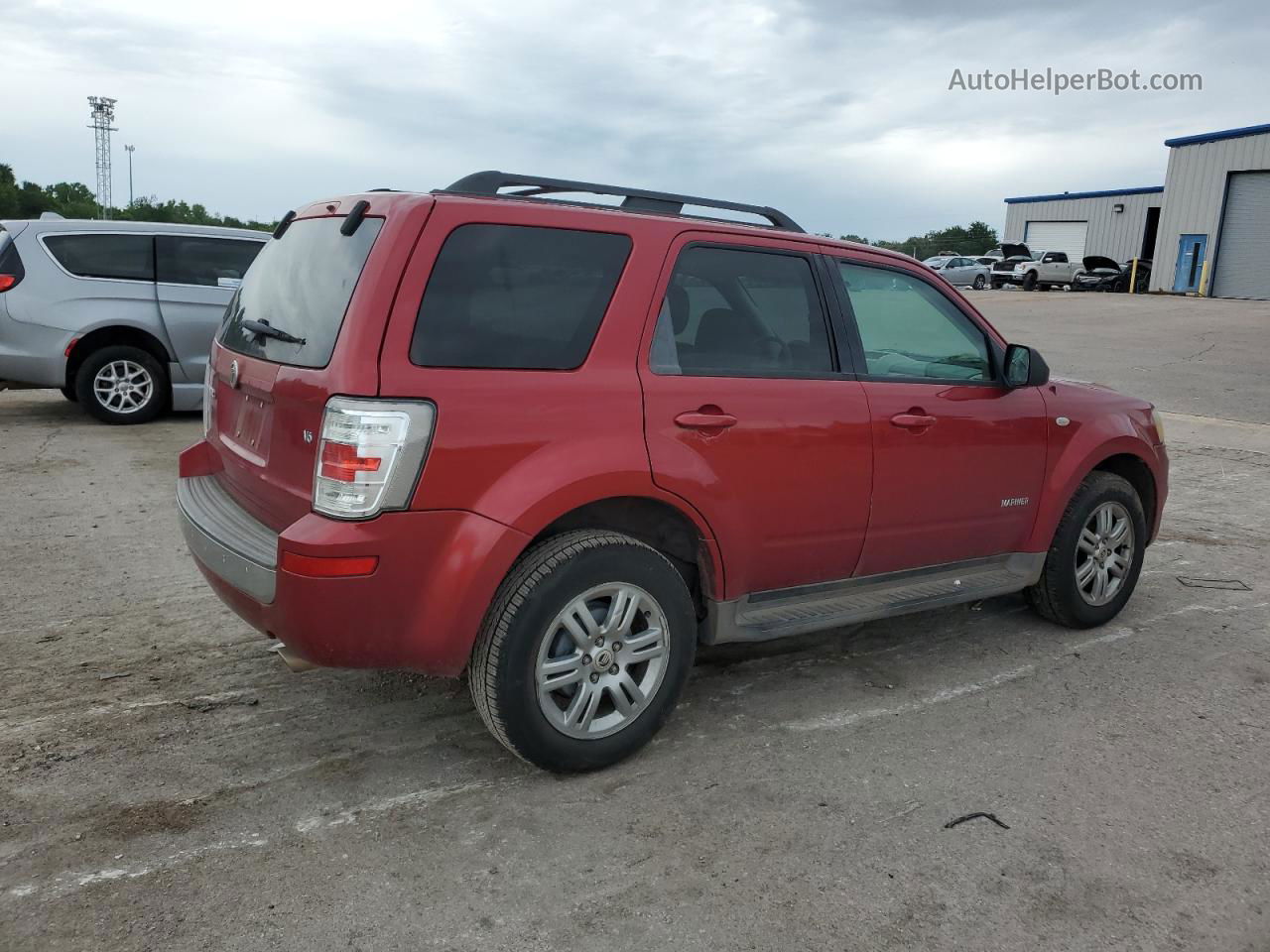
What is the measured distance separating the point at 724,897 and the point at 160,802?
5.56ft

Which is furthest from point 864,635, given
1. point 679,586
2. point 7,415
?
point 7,415

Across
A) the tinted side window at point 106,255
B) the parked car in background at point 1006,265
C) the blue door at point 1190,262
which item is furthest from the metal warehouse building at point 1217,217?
the tinted side window at point 106,255

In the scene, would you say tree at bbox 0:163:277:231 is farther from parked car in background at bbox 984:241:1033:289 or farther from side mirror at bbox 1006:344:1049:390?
side mirror at bbox 1006:344:1049:390

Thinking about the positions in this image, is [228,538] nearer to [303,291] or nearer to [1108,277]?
[303,291]

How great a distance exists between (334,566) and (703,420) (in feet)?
4.16

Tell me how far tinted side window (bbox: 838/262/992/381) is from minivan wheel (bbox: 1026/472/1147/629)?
2.87 feet

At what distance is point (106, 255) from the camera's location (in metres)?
9.12

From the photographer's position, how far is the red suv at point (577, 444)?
2.92 m

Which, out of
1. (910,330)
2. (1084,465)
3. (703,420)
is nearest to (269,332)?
(703,420)

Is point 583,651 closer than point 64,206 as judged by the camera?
Yes

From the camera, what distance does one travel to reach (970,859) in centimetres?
288

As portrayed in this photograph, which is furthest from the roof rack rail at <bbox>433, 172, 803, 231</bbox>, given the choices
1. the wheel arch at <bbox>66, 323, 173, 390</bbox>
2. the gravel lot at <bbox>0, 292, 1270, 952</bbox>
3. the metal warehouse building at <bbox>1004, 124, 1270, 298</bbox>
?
the metal warehouse building at <bbox>1004, 124, 1270, 298</bbox>

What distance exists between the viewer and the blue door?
118ft

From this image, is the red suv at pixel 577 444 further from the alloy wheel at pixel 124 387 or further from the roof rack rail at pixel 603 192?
the alloy wheel at pixel 124 387
